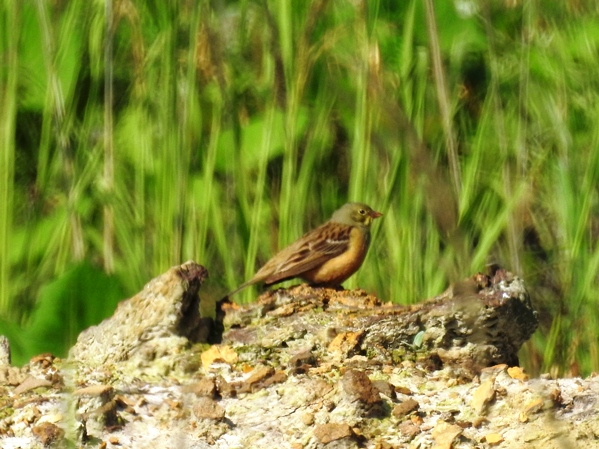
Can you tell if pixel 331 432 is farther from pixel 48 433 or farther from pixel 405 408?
pixel 48 433

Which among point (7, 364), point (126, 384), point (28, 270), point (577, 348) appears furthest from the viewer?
point (28, 270)

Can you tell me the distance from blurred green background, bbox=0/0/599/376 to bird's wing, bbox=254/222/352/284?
0.26 feet

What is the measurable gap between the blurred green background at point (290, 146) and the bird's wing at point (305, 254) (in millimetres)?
79

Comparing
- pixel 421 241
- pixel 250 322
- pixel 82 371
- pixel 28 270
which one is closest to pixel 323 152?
pixel 421 241

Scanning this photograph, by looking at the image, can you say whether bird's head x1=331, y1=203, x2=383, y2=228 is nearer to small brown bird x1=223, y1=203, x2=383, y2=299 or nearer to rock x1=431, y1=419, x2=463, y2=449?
small brown bird x1=223, y1=203, x2=383, y2=299

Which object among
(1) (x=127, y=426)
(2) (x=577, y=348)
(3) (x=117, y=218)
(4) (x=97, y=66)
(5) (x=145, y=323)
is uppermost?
(4) (x=97, y=66)

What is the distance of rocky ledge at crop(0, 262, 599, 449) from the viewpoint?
2250 millimetres

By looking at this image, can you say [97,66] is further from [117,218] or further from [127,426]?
[127,426]

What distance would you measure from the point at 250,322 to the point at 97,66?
1952 mm

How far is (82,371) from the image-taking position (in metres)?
2.59

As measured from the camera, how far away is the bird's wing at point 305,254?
152 inches

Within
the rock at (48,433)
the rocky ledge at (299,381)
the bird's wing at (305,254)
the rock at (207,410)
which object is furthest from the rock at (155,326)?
the bird's wing at (305,254)

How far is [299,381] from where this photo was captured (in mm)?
2441

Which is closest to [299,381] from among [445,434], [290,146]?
[445,434]
